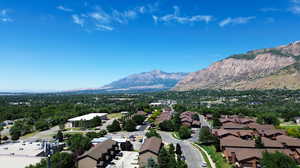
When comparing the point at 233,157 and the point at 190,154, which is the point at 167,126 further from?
the point at 233,157

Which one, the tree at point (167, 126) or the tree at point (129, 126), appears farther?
the tree at point (129, 126)

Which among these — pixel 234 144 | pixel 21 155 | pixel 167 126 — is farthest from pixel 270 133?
pixel 21 155

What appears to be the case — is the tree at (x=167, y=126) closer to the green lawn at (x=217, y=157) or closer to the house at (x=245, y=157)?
the green lawn at (x=217, y=157)

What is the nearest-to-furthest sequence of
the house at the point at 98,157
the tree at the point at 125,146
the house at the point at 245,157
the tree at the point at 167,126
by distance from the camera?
1. the house at the point at 245,157
2. the house at the point at 98,157
3. the tree at the point at 125,146
4. the tree at the point at 167,126

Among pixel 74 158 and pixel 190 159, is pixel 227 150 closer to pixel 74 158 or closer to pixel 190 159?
pixel 190 159

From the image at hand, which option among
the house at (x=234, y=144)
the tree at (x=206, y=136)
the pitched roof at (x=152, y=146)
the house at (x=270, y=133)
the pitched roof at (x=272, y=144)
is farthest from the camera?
the house at (x=270, y=133)

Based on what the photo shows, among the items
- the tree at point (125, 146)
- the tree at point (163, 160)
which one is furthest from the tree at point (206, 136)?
the tree at point (163, 160)

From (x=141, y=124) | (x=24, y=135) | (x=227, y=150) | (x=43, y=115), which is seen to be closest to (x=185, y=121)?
(x=141, y=124)
